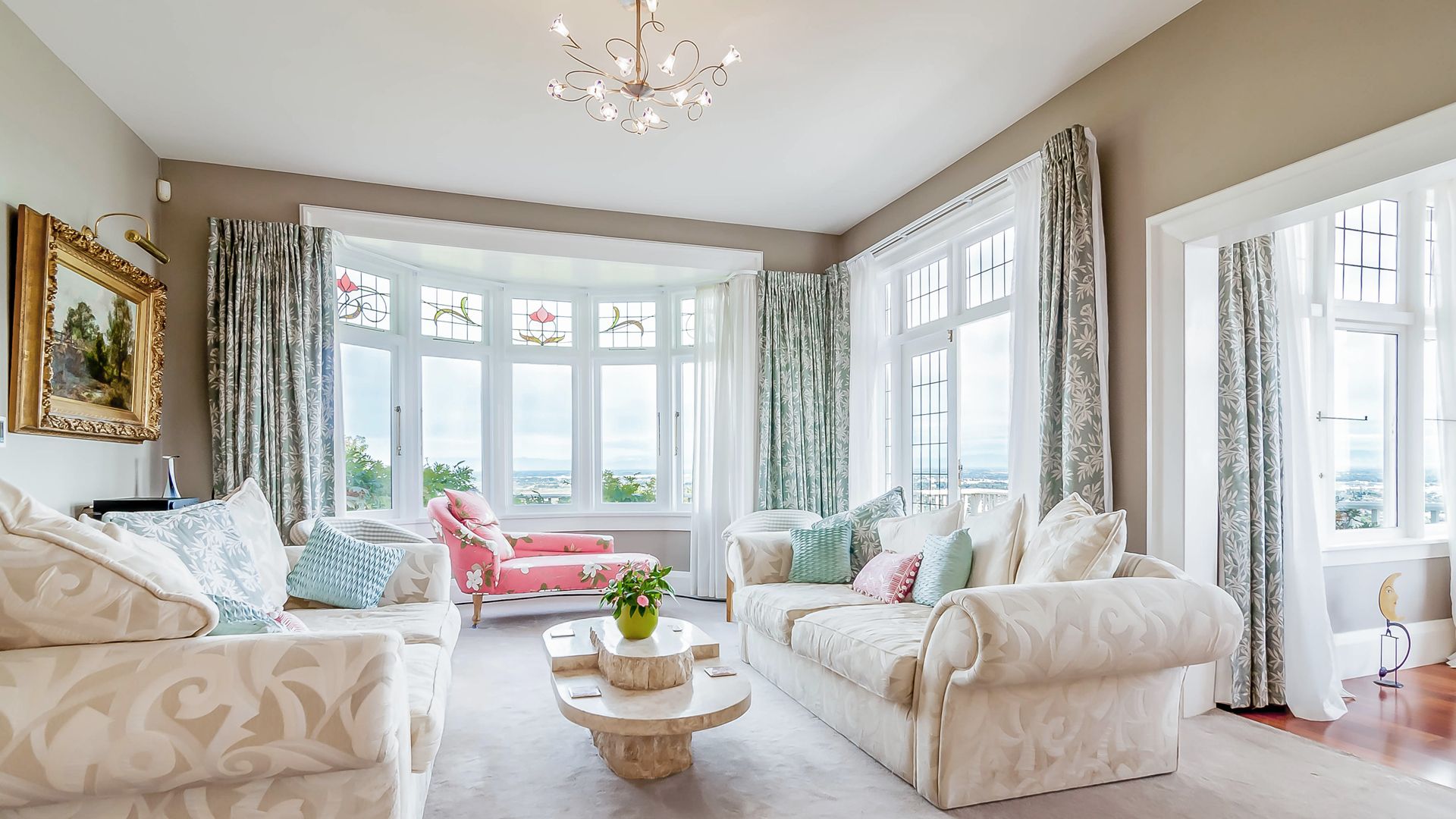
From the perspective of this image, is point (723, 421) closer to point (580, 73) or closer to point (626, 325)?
point (626, 325)

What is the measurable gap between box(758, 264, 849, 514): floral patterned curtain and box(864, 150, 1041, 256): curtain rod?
58cm

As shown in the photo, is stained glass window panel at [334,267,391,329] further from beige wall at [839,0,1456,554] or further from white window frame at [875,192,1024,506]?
beige wall at [839,0,1456,554]

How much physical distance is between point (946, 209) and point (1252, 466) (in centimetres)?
201

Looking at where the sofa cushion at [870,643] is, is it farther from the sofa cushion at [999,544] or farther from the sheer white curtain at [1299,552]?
the sheer white curtain at [1299,552]

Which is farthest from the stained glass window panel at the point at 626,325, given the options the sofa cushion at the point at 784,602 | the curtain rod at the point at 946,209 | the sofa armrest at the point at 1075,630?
the sofa armrest at the point at 1075,630

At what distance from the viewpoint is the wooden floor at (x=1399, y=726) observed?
105 inches

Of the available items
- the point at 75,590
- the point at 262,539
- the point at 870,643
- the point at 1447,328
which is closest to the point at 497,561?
the point at 262,539

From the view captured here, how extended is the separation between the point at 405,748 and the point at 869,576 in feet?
7.65

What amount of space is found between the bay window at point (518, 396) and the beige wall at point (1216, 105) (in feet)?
11.0

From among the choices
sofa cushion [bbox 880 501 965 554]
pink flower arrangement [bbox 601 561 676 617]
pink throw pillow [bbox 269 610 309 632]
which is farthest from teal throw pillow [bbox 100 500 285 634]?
sofa cushion [bbox 880 501 965 554]

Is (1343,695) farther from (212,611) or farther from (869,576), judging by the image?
(212,611)

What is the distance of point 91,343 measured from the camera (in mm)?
3490

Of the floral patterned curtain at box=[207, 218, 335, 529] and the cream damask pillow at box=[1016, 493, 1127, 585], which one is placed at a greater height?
the floral patterned curtain at box=[207, 218, 335, 529]

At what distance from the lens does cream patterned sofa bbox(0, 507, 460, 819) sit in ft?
4.70
